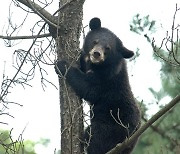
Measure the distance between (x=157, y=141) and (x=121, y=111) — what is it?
2651 mm

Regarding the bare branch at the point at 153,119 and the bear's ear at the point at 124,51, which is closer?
the bare branch at the point at 153,119

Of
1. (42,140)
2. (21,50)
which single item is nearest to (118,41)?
(21,50)

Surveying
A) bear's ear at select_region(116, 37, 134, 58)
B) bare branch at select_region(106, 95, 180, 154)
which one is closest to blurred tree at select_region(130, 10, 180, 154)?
bear's ear at select_region(116, 37, 134, 58)

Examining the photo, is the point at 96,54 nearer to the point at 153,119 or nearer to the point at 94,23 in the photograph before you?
the point at 94,23

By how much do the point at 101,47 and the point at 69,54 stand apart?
1141 millimetres

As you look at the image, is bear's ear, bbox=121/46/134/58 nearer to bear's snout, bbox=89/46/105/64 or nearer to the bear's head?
the bear's head

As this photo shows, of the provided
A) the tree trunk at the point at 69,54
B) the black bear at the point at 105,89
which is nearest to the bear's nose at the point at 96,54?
the black bear at the point at 105,89

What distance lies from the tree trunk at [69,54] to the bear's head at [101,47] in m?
0.63

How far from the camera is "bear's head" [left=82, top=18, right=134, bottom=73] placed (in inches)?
276

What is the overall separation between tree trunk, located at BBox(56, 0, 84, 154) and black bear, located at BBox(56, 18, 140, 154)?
1.34 feet

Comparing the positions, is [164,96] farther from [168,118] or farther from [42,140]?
[42,140]

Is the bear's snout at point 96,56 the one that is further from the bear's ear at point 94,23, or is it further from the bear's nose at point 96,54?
the bear's ear at point 94,23

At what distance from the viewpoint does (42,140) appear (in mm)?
25781

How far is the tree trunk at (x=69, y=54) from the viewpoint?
19.5 feet
